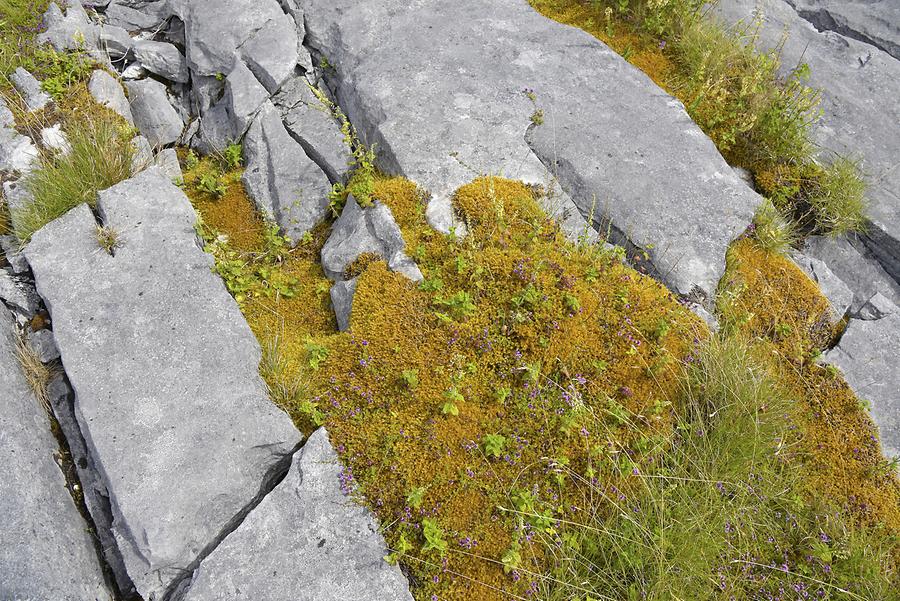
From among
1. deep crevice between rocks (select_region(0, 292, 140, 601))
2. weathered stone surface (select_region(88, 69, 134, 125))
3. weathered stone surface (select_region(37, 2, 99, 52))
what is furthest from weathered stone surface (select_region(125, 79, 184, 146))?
deep crevice between rocks (select_region(0, 292, 140, 601))

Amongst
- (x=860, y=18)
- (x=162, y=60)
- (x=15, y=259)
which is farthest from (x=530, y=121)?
(x=860, y=18)

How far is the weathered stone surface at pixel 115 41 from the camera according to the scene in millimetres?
7531

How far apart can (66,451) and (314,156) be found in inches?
160

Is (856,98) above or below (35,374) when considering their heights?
above

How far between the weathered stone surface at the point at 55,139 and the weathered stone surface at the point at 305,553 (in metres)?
4.91

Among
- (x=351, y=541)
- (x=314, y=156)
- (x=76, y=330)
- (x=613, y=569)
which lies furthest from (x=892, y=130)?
(x=76, y=330)

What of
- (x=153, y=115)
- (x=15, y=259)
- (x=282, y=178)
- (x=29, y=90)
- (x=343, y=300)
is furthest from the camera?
(x=153, y=115)

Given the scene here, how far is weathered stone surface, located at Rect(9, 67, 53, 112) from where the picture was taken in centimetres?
658

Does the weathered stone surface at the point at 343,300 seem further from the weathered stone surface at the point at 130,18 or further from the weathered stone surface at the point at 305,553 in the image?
the weathered stone surface at the point at 130,18

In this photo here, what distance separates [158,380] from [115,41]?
566 cm

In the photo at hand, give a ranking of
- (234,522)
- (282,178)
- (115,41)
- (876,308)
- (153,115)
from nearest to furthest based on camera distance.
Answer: (234,522) → (876,308) → (282,178) → (153,115) → (115,41)

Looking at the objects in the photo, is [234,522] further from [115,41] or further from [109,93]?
[115,41]

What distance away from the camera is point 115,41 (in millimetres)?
7559

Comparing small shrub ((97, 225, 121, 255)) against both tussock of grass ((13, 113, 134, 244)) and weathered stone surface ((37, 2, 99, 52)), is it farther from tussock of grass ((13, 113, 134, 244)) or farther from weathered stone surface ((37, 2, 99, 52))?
weathered stone surface ((37, 2, 99, 52))
